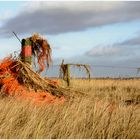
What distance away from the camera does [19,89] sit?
1199 cm

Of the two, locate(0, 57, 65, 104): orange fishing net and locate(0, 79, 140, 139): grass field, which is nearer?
locate(0, 79, 140, 139): grass field

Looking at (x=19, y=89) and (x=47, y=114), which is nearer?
(x=47, y=114)

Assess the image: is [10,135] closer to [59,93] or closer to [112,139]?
[112,139]

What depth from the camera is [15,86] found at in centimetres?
1203

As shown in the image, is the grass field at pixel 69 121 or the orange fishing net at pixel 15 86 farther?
the orange fishing net at pixel 15 86

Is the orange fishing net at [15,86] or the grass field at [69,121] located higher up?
the orange fishing net at [15,86]

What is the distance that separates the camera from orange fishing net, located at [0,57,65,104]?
38.3ft

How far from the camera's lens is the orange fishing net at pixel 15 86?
38.3ft

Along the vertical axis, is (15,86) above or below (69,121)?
above

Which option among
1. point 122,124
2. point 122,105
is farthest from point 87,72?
point 122,124

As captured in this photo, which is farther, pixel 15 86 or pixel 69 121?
pixel 15 86

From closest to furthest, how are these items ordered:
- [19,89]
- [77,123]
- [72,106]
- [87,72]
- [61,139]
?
[61,139] < [77,123] < [72,106] < [19,89] < [87,72]

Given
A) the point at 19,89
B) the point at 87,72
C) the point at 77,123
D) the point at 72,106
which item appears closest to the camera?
the point at 77,123

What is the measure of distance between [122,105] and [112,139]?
1872 mm
